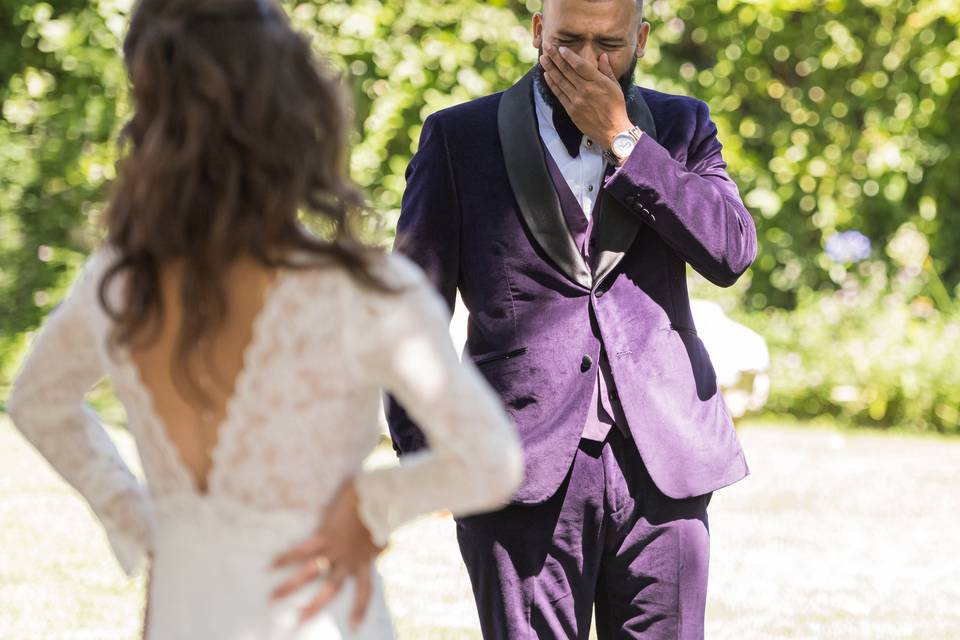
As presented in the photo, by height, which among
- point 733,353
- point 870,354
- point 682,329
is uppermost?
point 682,329

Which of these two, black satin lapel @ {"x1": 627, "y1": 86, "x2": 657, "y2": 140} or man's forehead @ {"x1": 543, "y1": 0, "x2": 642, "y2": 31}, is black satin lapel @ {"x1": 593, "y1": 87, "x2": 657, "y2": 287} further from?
man's forehead @ {"x1": 543, "y1": 0, "x2": 642, "y2": 31}

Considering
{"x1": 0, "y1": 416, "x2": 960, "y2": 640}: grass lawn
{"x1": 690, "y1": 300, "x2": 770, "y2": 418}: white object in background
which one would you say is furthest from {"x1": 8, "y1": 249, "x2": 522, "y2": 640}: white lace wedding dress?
{"x1": 690, "y1": 300, "x2": 770, "y2": 418}: white object in background

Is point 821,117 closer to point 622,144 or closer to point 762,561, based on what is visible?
point 762,561

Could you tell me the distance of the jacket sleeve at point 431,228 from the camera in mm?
2650

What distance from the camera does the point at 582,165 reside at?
106 inches

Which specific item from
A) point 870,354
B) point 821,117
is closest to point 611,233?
point 870,354

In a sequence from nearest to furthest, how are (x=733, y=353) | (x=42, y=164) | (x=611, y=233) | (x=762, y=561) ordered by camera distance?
(x=611, y=233)
(x=762, y=561)
(x=733, y=353)
(x=42, y=164)

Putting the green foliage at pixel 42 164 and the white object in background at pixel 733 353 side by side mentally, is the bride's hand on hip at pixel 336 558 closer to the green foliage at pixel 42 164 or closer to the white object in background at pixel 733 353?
the white object in background at pixel 733 353

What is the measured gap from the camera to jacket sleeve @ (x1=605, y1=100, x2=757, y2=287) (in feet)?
8.18

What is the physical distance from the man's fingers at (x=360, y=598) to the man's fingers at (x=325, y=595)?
0.02 meters

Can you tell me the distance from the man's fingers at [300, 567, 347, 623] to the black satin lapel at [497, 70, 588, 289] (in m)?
1.14

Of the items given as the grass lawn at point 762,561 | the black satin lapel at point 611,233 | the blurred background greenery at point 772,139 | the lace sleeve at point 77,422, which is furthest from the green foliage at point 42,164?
the lace sleeve at point 77,422

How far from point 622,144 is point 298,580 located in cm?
125

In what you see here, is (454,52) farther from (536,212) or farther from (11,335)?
(536,212)
